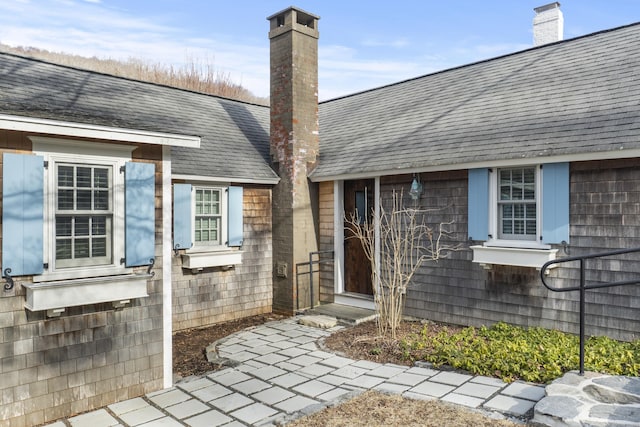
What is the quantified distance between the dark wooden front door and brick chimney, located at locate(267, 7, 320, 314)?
0.69 m

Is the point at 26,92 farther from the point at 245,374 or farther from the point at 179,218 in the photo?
the point at 245,374

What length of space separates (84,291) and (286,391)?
88.7 inches

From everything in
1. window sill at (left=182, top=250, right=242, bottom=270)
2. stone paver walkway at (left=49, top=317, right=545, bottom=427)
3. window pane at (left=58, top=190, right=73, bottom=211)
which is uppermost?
window pane at (left=58, top=190, right=73, bottom=211)

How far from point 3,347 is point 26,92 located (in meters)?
4.12

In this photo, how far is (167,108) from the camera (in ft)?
29.0

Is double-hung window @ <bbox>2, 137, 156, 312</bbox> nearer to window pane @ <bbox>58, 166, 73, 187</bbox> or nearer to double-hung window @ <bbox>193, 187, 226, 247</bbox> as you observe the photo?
window pane @ <bbox>58, 166, 73, 187</bbox>

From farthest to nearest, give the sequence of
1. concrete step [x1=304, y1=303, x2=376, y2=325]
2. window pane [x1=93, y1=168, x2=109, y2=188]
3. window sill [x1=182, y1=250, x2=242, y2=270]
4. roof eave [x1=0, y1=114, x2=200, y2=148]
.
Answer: concrete step [x1=304, y1=303, x2=376, y2=325], window sill [x1=182, y1=250, x2=242, y2=270], window pane [x1=93, y1=168, x2=109, y2=188], roof eave [x1=0, y1=114, x2=200, y2=148]

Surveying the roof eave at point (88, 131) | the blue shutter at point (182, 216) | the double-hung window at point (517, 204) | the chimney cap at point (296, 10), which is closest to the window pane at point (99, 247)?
the roof eave at point (88, 131)

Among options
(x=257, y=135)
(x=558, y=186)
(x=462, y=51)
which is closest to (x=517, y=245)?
(x=558, y=186)

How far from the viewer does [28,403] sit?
3928 mm

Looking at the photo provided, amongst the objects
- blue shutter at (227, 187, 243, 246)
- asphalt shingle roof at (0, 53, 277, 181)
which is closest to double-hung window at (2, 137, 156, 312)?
asphalt shingle roof at (0, 53, 277, 181)

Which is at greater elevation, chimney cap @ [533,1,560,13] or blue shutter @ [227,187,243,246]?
chimney cap @ [533,1,560,13]

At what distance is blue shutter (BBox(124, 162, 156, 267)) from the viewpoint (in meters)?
4.52

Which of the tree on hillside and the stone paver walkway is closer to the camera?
the stone paver walkway
